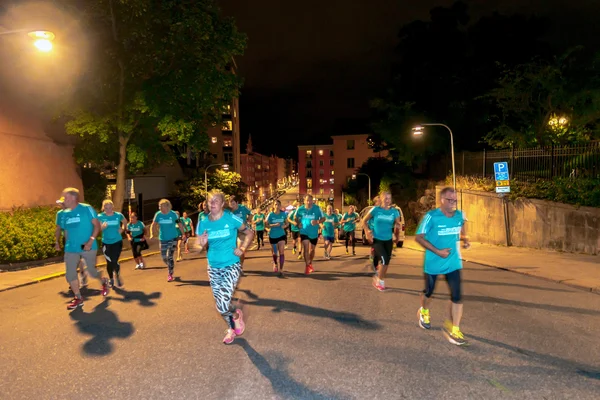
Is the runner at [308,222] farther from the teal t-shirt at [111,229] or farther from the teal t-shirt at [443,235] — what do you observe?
the teal t-shirt at [443,235]

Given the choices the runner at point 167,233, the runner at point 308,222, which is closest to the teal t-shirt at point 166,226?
the runner at point 167,233

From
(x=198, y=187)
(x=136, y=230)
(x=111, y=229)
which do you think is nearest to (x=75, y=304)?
(x=111, y=229)

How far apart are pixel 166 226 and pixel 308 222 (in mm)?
3406

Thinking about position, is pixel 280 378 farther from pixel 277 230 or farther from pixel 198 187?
pixel 198 187

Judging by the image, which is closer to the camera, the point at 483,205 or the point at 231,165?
the point at 483,205

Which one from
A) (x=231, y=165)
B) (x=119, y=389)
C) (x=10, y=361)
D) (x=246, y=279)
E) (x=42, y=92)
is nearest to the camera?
(x=119, y=389)

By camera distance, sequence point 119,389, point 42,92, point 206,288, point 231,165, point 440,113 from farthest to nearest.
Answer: point 231,165
point 440,113
point 42,92
point 206,288
point 119,389

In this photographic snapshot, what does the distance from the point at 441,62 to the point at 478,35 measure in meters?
3.26

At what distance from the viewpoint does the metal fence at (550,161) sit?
1395cm

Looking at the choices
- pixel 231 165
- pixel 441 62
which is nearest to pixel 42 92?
pixel 441 62

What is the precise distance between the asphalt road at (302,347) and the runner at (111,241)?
0.68m

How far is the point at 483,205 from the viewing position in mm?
19938

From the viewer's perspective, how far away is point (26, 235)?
40.7 feet

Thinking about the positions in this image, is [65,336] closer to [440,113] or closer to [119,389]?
[119,389]
